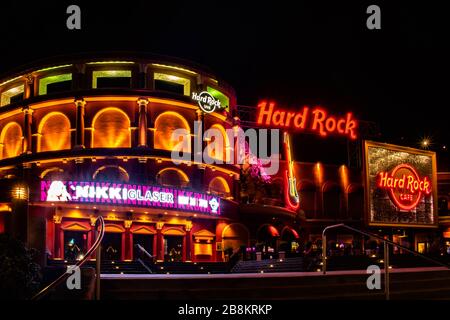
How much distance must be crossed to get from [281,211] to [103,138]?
14.7 m

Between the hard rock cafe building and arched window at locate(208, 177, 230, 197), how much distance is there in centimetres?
8

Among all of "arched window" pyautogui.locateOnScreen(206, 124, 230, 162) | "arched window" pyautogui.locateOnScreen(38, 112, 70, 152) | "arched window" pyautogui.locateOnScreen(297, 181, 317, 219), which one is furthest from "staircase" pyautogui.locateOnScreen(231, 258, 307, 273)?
"arched window" pyautogui.locateOnScreen(297, 181, 317, 219)

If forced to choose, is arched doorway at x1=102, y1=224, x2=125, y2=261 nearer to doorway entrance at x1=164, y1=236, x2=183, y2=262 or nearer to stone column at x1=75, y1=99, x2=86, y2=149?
doorway entrance at x1=164, y1=236, x2=183, y2=262

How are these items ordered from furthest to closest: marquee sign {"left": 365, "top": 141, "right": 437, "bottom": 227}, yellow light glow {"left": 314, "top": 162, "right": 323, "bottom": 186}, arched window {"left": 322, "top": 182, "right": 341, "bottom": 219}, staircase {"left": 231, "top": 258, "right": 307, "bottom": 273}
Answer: arched window {"left": 322, "top": 182, "right": 341, "bottom": 219} → yellow light glow {"left": 314, "top": 162, "right": 323, "bottom": 186} → marquee sign {"left": 365, "top": 141, "right": 437, "bottom": 227} → staircase {"left": 231, "top": 258, "right": 307, "bottom": 273}

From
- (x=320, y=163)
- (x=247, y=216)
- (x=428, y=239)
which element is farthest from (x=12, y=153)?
(x=428, y=239)

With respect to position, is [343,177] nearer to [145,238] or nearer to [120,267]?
[145,238]

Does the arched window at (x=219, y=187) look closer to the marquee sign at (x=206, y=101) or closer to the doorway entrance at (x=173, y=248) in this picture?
the doorway entrance at (x=173, y=248)

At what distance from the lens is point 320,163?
173ft

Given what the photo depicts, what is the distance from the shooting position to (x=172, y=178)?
124 ft

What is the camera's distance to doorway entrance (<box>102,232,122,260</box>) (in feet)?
117

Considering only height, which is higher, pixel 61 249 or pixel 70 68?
pixel 70 68

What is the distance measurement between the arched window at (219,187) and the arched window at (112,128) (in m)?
6.64
